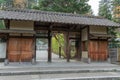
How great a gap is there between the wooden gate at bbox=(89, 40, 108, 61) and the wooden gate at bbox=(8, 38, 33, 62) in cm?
476

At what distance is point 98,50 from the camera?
13828mm

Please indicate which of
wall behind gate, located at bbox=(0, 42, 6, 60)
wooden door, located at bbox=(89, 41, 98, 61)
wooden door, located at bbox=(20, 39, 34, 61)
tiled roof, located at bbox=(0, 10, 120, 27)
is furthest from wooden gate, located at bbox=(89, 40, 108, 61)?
wall behind gate, located at bbox=(0, 42, 6, 60)

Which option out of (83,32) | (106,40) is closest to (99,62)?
(106,40)

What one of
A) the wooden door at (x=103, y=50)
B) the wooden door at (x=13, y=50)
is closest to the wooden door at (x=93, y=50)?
the wooden door at (x=103, y=50)

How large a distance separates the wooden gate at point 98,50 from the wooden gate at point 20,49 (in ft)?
15.6

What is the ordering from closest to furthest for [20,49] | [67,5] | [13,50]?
1. [13,50]
2. [20,49]
3. [67,5]

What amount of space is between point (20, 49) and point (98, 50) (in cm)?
611

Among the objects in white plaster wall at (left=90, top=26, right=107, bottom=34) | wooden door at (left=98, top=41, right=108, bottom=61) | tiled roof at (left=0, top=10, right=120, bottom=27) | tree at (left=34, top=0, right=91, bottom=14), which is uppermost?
tree at (left=34, top=0, right=91, bottom=14)

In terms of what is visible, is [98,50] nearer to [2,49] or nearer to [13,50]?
[13,50]

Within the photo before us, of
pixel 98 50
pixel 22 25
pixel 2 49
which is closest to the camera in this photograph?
pixel 22 25

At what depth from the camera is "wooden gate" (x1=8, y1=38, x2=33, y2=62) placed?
12.0 metres

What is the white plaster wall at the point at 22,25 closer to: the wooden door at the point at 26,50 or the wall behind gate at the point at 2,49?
the wooden door at the point at 26,50

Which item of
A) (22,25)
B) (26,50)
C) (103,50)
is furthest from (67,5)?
(26,50)

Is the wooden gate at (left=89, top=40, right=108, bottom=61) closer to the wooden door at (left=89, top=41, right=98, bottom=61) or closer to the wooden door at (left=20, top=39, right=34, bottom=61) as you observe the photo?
the wooden door at (left=89, top=41, right=98, bottom=61)
